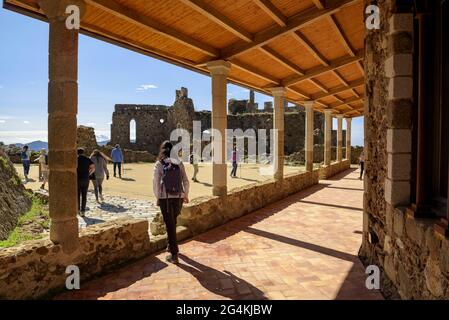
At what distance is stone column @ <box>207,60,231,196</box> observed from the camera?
622 centimetres

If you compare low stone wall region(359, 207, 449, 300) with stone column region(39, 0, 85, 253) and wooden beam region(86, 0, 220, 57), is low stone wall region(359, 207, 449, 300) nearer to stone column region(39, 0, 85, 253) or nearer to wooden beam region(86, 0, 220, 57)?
stone column region(39, 0, 85, 253)

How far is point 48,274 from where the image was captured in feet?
10.8

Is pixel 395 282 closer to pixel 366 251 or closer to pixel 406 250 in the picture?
pixel 406 250

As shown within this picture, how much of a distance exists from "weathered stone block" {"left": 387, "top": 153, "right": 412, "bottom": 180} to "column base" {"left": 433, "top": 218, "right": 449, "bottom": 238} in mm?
956

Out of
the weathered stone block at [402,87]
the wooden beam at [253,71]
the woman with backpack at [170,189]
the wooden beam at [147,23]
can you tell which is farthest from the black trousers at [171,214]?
the wooden beam at [253,71]

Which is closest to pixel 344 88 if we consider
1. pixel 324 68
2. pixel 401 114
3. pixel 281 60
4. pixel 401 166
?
pixel 324 68

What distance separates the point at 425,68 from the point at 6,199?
25.8 feet

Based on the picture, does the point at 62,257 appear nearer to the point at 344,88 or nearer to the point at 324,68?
the point at 324,68

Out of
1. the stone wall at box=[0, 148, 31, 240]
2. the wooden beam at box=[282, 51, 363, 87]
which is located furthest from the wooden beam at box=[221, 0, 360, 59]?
the stone wall at box=[0, 148, 31, 240]

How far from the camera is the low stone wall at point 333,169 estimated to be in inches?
586

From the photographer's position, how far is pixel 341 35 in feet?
21.0

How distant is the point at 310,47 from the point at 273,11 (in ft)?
6.79

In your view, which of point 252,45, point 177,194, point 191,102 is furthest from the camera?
point 191,102
